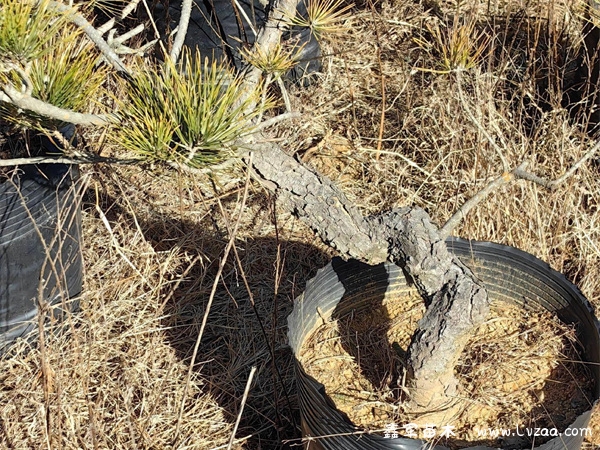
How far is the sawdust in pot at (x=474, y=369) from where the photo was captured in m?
1.62

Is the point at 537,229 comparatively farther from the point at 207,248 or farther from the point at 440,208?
the point at 207,248

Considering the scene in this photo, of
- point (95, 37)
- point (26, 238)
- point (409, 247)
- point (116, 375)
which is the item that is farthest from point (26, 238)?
point (409, 247)

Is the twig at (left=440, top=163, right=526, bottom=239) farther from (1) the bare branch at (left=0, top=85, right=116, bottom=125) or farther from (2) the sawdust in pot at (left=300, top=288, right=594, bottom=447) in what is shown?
(1) the bare branch at (left=0, top=85, right=116, bottom=125)

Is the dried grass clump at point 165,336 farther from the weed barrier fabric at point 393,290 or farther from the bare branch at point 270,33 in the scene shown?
the bare branch at point 270,33

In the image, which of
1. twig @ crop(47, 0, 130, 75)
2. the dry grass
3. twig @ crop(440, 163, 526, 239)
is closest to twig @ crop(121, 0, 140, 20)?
twig @ crop(47, 0, 130, 75)

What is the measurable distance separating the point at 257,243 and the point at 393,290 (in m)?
0.67

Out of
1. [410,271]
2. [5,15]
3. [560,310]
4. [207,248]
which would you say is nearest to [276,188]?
[410,271]

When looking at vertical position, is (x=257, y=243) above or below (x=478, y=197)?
below

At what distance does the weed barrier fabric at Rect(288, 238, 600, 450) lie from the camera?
1.53m

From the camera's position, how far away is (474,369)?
1.75m

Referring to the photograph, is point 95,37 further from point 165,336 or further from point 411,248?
point 165,336

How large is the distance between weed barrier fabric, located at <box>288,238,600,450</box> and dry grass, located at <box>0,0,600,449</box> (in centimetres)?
13

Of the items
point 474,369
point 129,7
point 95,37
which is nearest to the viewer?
point 95,37

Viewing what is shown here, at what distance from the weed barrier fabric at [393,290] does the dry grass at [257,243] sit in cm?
13
